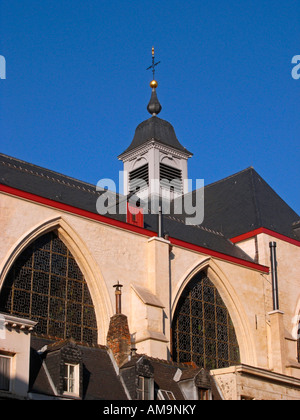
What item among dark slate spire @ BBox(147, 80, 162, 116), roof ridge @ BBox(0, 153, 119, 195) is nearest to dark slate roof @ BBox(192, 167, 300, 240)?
roof ridge @ BBox(0, 153, 119, 195)

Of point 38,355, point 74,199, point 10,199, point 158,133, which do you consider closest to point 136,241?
point 74,199

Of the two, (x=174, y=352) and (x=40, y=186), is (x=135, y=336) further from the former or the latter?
(x=40, y=186)

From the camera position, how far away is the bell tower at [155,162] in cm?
3788

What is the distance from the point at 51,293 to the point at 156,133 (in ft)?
57.8

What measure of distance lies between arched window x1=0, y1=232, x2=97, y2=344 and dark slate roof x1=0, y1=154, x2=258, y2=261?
1.62m

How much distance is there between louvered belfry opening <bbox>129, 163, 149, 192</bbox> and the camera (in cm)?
3838

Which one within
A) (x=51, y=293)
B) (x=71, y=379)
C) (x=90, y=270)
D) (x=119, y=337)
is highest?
(x=90, y=270)

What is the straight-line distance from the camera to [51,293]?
73.6ft

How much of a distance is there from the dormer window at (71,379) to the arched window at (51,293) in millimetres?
5182

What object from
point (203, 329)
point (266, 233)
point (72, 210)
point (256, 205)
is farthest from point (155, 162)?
point (72, 210)

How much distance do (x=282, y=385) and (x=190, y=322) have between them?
15.6ft

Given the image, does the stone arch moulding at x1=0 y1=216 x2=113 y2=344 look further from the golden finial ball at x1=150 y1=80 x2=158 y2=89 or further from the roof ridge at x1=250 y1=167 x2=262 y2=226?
the golden finial ball at x1=150 y1=80 x2=158 y2=89

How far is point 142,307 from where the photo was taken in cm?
2383

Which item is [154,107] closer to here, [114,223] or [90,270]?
[114,223]
